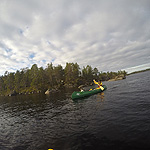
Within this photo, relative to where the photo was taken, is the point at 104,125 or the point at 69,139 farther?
the point at 104,125

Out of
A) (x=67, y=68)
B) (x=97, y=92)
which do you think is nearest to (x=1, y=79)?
(x=67, y=68)

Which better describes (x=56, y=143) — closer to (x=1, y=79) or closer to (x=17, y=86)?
(x=17, y=86)

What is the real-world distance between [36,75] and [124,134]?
6656 cm

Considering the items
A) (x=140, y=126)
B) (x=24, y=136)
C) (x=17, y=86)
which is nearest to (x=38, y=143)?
(x=24, y=136)

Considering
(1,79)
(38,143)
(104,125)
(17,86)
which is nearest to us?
(38,143)

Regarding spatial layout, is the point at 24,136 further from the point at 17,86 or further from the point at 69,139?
the point at 17,86

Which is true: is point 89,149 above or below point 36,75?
below

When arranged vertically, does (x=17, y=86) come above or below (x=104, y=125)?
above

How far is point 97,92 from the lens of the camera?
25422 mm

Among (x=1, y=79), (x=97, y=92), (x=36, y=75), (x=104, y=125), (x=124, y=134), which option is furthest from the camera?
(x=1, y=79)

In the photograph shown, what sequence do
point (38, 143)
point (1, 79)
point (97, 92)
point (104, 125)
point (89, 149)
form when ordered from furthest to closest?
1. point (1, 79)
2. point (97, 92)
3. point (104, 125)
4. point (38, 143)
5. point (89, 149)

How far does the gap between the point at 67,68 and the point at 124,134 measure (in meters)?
73.4

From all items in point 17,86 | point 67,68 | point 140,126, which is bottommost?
point 140,126

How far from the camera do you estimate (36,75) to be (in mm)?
64875
